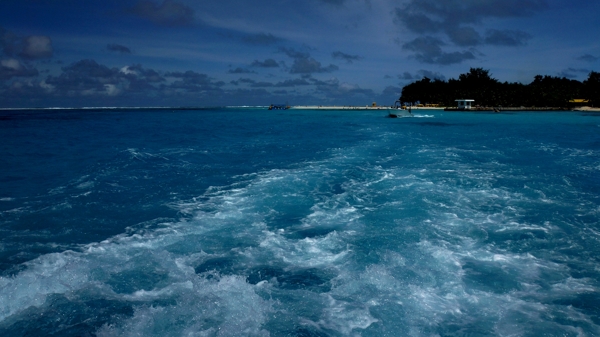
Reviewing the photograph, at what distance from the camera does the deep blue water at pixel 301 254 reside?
6301mm

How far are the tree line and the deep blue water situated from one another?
11313cm

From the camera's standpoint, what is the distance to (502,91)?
116562 mm

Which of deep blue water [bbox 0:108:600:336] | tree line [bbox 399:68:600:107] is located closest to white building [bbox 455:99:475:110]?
tree line [bbox 399:68:600:107]

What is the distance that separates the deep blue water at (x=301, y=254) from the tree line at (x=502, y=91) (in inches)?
4454

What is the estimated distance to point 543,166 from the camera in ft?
68.1

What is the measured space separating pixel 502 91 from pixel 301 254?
424ft

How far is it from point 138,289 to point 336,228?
5.77 m

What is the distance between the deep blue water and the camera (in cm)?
630

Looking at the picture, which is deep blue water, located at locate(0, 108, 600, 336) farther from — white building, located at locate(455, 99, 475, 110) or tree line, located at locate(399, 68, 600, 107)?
tree line, located at locate(399, 68, 600, 107)

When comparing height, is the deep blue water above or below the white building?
A: below

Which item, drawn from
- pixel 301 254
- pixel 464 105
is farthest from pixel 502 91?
pixel 301 254

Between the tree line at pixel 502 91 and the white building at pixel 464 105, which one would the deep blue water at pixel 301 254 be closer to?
the white building at pixel 464 105

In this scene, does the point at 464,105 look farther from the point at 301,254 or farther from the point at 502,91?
the point at 301,254

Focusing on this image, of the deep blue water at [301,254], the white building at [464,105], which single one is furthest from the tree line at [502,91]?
the deep blue water at [301,254]
